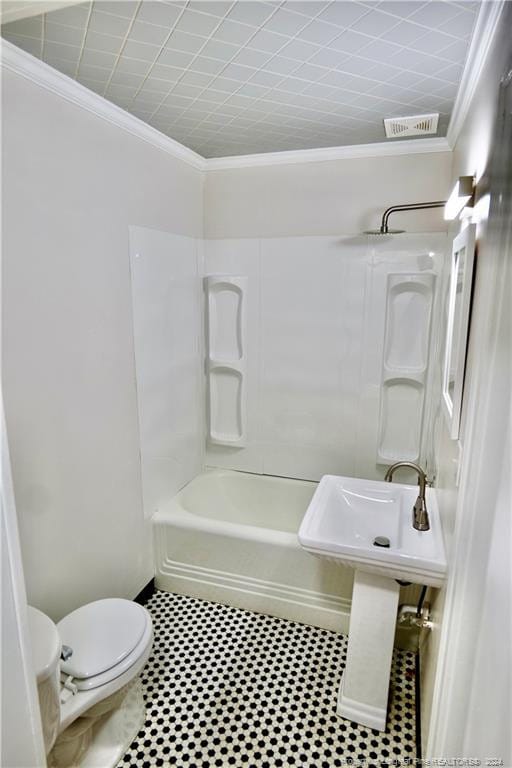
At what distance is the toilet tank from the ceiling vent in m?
2.51

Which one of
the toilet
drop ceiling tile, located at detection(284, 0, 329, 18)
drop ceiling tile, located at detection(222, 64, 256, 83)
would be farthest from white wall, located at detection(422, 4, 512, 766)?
the toilet

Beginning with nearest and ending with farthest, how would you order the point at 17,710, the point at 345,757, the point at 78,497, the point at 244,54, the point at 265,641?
the point at 17,710 < the point at 244,54 < the point at 345,757 < the point at 78,497 < the point at 265,641

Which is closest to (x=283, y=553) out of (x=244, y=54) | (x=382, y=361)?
(x=382, y=361)

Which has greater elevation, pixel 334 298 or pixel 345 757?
pixel 334 298

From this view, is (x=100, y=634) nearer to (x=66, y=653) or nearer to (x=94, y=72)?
(x=66, y=653)

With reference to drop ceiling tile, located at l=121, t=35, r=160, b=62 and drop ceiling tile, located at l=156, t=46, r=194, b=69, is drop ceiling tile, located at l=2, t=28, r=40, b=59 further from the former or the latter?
drop ceiling tile, located at l=156, t=46, r=194, b=69

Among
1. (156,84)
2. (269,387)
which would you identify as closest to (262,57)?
(156,84)

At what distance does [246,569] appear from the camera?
2.48 meters

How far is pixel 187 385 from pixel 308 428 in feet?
2.81

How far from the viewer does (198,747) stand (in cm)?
175

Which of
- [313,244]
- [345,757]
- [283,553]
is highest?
[313,244]

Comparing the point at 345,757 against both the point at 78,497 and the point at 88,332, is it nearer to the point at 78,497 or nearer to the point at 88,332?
the point at 78,497

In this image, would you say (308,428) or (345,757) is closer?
(345,757)

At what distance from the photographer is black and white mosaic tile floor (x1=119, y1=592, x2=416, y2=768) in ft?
5.67
